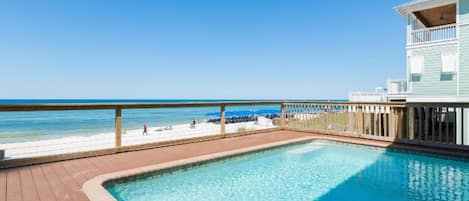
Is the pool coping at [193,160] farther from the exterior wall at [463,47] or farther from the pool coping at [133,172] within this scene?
the exterior wall at [463,47]

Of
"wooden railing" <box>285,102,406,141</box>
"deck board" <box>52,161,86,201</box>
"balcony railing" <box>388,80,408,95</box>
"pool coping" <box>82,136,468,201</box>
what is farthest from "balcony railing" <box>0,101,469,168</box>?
"balcony railing" <box>388,80,408,95</box>

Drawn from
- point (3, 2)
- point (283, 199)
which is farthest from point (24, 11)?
point (283, 199)

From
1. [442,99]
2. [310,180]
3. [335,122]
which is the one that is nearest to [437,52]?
[442,99]

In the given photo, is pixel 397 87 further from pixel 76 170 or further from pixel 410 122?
pixel 76 170

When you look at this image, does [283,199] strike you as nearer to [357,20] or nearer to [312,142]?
[312,142]

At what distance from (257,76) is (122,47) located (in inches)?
715

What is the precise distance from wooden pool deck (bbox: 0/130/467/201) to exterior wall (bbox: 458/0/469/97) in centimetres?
582

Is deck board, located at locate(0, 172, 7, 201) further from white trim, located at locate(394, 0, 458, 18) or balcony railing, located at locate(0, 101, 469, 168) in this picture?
white trim, located at locate(394, 0, 458, 18)

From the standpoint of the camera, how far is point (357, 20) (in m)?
13.5

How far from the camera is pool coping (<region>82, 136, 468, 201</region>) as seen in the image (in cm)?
258

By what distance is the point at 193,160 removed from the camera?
3.92 metres

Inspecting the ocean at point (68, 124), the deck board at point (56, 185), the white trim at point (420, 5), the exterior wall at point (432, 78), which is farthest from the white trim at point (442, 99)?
the deck board at point (56, 185)

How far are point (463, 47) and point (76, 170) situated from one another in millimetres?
11552

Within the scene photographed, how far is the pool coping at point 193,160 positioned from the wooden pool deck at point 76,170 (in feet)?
0.24
